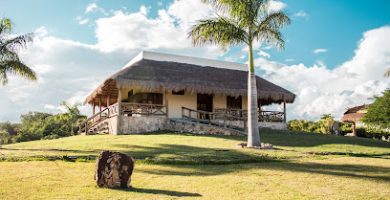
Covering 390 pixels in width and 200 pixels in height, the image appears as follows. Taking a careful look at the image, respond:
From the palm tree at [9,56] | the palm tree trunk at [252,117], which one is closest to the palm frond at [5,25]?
the palm tree at [9,56]

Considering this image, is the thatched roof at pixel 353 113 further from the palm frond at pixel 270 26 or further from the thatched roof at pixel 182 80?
the palm frond at pixel 270 26

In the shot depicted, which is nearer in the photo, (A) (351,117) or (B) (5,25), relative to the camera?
(B) (5,25)

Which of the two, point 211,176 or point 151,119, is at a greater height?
point 151,119

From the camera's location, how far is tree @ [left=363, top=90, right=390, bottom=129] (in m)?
24.8

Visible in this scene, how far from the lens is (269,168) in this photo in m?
10.5

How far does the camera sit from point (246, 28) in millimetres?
16656

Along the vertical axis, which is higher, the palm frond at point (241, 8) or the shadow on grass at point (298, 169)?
the palm frond at point (241, 8)

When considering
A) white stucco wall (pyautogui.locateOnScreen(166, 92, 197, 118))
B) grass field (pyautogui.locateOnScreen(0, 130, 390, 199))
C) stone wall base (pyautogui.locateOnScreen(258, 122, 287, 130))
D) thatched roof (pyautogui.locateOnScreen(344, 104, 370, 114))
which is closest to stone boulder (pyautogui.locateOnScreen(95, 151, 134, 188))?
grass field (pyautogui.locateOnScreen(0, 130, 390, 199))

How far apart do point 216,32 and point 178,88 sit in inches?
283

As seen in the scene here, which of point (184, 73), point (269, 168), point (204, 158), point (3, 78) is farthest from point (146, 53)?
point (269, 168)

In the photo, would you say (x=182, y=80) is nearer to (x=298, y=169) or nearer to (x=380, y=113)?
(x=380, y=113)

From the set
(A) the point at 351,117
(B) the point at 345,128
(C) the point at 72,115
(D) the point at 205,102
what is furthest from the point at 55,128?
(A) the point at 351,117

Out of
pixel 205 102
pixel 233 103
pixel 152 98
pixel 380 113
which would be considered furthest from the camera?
pixel 233 103

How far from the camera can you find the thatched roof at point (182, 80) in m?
21.8
